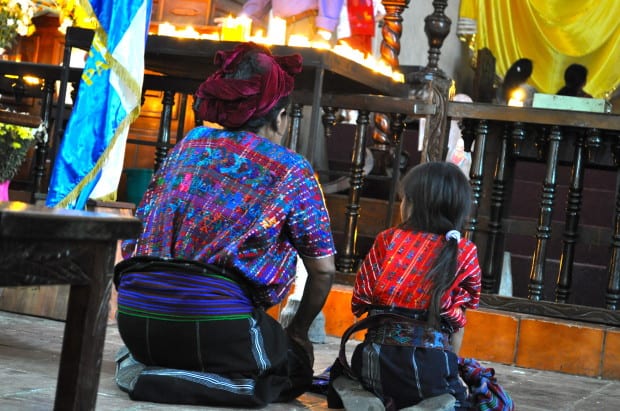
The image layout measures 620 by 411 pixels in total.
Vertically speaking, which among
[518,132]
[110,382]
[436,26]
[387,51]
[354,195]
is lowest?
[110,382]

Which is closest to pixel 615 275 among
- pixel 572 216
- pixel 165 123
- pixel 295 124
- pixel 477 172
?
pixel 572 216

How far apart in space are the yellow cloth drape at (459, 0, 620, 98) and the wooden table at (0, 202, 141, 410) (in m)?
10.6

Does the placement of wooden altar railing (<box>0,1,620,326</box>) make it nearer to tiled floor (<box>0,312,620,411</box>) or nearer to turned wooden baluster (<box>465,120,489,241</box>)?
turned wooden baluster (<box>465,120,489,241</box>)

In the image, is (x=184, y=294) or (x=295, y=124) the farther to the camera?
(x=295, y=124)

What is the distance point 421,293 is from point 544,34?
970 cm

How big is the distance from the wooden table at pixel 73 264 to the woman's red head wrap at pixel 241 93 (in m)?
1.12

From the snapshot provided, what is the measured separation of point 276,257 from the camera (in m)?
3.49

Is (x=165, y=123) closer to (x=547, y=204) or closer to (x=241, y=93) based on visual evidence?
(x=547, y=204)

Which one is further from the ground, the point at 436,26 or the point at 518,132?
the point at 436,26

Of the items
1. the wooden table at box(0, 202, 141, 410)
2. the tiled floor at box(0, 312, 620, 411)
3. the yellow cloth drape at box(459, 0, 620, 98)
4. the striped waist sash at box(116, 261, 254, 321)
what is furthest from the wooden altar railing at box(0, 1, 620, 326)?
the yellow cloth drape at box(459, 0, 620, 98)

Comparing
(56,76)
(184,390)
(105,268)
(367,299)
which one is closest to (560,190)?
(56,76)

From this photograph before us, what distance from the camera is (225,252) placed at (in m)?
3.36

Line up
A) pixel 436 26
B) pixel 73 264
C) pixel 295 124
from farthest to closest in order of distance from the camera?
pixel 436 26
pixel 295 124
pixel 73 264

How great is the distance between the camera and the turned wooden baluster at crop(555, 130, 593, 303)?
5352mm
